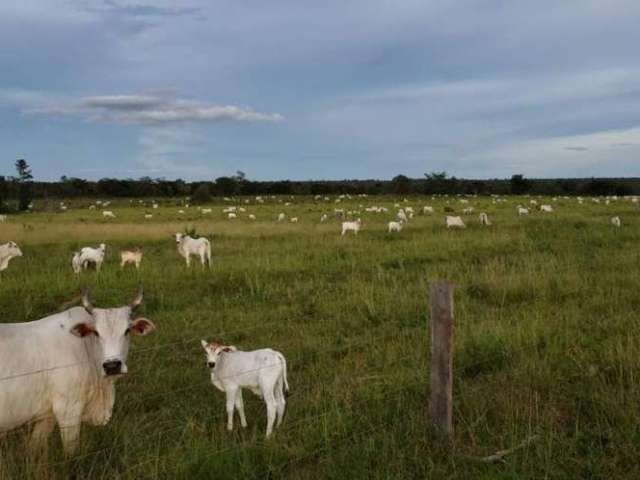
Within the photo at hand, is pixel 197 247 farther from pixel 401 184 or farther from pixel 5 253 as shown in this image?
pixel 401 184

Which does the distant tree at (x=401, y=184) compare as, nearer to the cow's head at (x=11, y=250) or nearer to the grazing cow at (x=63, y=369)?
the cow's head at (x=11, y=250)

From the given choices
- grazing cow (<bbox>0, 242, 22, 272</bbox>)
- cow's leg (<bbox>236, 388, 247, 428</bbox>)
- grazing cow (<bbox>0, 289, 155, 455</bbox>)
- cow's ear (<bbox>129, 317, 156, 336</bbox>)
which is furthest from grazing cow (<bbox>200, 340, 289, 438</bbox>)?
grazing cow (<bbox>0, 242, 22, 272</bbox>)

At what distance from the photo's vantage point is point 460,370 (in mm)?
7797

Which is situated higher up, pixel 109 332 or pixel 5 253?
pixel 109 332

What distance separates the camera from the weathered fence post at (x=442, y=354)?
219 inches

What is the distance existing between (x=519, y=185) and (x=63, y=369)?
285 feet

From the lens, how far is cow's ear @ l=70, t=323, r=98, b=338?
5746 mm

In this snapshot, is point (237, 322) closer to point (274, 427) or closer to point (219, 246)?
point (274, 427)

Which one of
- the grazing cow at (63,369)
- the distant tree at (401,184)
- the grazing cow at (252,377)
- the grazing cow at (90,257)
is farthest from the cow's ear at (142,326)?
the distant tree at (401,184)

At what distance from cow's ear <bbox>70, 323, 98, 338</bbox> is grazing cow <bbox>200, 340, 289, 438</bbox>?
5.73ft

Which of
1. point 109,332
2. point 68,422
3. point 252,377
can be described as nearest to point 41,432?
point 68,422

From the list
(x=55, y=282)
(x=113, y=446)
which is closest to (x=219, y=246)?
(x=55, y=282)

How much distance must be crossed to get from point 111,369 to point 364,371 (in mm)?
3453

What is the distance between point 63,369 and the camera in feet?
18.9
